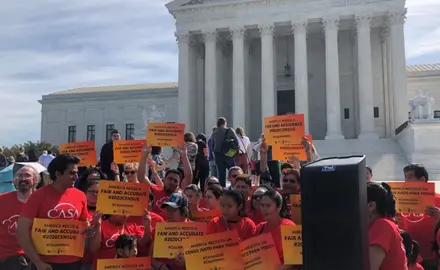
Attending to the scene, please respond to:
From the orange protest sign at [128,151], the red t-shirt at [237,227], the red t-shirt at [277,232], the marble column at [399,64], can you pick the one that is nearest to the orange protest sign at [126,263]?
the red t-shirt at [237,227]

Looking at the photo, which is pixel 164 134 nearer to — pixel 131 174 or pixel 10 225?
pixel 131 174

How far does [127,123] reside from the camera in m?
60.6

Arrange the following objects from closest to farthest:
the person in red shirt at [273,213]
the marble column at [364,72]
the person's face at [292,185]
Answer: the person in red shirt at [273,213] < the person's face at [292,185] < the marble column at [364,72]

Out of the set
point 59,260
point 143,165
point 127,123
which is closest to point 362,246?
point 59,260

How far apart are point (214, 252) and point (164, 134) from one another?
4.01 metres

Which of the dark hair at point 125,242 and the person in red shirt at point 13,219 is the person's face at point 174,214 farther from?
the person in red shirt at point 13,219

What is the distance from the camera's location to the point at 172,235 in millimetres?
5828

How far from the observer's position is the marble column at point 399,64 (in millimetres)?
37406

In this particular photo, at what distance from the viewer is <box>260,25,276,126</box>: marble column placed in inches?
1570

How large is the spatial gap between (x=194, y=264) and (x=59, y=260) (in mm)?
1653

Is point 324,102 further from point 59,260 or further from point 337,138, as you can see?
point 59,260

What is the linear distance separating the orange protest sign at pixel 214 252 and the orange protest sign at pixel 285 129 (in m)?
4.11

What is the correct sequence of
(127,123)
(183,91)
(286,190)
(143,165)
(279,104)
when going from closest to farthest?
(286,190)
(143,165)
(183,91)
(279,104)
(127,123)

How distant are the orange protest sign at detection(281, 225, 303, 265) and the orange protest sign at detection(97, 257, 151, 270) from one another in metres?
1.67
